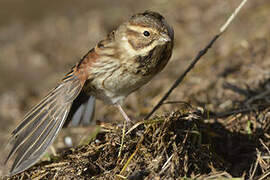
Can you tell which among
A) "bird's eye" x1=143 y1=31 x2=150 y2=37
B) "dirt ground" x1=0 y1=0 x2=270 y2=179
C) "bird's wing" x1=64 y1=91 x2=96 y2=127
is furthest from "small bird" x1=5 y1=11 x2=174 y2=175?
"bird's wing" x1=64 y1=91 x2=96 y2=127

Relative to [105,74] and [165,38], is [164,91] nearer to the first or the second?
[105,74]

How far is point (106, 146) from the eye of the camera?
371cm

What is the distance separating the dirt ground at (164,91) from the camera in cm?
362

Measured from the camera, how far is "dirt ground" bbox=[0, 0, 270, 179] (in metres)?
3.62

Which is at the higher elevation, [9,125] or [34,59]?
[34,59]

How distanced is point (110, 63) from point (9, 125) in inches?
134

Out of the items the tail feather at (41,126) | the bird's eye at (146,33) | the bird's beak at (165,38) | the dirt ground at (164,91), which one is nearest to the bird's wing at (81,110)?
the dirt ground at (164,91)

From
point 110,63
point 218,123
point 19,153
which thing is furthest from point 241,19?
point 19,153

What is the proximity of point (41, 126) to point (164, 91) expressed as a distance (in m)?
2.55

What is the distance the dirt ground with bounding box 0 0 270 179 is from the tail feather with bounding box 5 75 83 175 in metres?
0.17

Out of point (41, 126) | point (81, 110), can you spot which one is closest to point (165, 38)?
point (41, 126)

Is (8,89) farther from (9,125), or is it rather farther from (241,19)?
(241,19)

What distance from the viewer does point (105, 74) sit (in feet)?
13.9

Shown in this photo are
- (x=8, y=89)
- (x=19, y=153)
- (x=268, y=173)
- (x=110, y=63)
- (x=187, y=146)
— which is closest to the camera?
(x=268, y=173)
